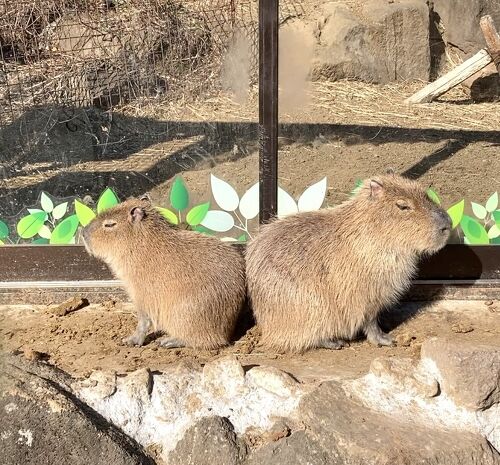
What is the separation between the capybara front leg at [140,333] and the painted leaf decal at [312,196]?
109 centimetres

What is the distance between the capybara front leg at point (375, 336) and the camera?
3.98m

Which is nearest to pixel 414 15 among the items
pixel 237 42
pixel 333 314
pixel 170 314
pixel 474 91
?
pixel 474 91

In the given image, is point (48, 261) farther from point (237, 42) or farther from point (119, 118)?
point (237, 42)

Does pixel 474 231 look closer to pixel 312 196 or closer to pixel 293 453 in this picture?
pixel 312 196

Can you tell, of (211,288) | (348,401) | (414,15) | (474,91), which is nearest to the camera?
(348,401)

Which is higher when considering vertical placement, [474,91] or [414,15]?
[414,15]

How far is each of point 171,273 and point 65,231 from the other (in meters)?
0.99

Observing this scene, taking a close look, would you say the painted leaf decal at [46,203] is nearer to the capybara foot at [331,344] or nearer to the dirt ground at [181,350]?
the dirt ground at [181,350]

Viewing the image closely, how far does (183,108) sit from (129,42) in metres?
0.43

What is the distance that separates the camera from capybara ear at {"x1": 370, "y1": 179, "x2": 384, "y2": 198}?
3791 millimetres

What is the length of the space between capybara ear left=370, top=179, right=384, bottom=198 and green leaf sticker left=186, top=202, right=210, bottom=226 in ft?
3.42

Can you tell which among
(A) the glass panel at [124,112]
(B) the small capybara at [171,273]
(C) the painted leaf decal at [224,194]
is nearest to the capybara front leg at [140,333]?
(B) the small capybara at [171,273]

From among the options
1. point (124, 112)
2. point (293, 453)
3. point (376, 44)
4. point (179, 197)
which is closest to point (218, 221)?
→ point (179, 197)

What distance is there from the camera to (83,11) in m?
3.92
